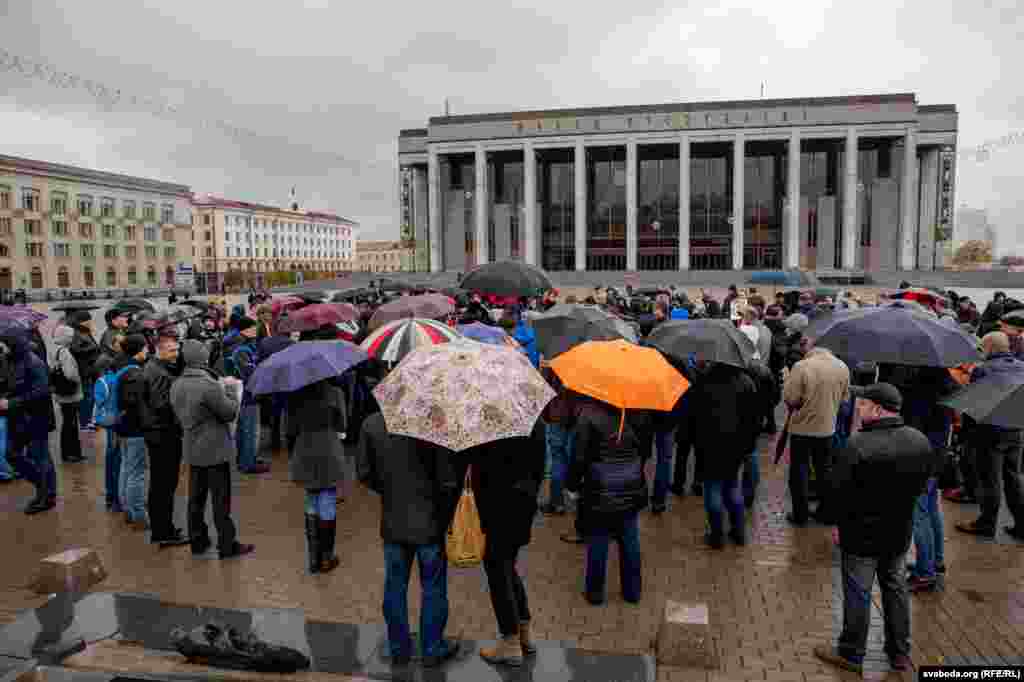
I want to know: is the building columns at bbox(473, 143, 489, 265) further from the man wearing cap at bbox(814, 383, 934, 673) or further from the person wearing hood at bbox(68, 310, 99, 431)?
the man wearing cap at bbox(814, 383, 934, 673)

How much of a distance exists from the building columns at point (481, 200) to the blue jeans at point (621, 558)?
5939 centimetres

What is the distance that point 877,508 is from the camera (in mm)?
3926

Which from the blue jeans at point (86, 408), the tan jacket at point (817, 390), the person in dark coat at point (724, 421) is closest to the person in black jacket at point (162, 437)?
the person in dark coat at point (724, 421)

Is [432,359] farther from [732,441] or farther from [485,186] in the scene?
[485,186]

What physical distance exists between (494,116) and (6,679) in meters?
64.3

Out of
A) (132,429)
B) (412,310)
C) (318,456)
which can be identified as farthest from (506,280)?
(132,429)

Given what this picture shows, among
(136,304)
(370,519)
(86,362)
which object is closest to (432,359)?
(370,519)

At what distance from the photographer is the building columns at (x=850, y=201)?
56.9 metres

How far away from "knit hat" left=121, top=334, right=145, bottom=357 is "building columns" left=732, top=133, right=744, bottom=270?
58736 mm

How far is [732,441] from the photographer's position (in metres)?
5.70

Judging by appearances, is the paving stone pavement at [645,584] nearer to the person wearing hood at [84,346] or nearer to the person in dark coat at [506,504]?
the person in dark coat at [506,504]

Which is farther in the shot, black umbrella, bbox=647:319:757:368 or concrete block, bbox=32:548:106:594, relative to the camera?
black umbrella, bbox=647:319:757:368

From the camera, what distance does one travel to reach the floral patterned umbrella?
353 centimetres

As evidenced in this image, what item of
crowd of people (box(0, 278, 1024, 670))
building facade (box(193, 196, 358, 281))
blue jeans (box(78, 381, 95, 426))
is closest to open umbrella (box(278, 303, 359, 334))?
crowd of people (box(0, 278, 1024, 670))
